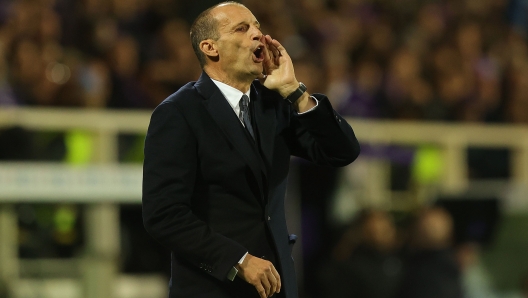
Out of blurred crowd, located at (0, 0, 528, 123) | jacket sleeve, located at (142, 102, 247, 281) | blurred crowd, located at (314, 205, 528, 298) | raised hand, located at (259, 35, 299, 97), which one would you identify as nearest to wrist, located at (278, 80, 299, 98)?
raised hand, located at (259, 35, 299, 97)

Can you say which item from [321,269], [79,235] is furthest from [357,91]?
[79,235]

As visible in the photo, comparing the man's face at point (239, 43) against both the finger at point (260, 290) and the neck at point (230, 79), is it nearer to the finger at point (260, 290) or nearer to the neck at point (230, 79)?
the neck at point (230, 79)

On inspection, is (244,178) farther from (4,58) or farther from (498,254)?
(498,254)

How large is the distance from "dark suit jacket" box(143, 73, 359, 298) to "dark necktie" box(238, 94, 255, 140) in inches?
0.9

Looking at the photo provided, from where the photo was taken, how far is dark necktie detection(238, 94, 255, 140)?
3.18 meters

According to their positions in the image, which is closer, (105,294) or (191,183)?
(191,183)

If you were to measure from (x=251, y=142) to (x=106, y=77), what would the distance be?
4609mm

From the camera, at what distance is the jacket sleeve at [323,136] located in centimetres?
312

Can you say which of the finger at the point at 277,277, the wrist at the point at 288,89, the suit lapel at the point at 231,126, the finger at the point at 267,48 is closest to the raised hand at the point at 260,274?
the finger at the point at 277,277

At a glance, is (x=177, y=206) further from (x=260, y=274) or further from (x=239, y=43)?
(x=239, y=43)

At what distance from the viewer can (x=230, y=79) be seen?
3219 mm

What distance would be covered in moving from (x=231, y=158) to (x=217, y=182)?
0.31 ft

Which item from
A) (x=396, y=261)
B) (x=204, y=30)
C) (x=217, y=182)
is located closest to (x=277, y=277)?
(x=217, y=182)

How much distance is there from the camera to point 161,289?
24.3 feet
